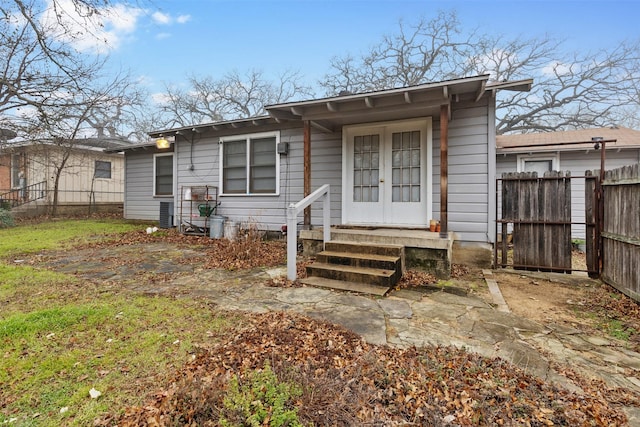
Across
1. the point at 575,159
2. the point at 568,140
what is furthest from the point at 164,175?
the point at 568,140

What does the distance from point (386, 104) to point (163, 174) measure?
8.49 m

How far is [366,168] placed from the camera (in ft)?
20.1

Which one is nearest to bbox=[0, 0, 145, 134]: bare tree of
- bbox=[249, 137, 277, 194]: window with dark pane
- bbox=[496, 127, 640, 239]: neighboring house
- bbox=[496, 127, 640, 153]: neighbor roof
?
bbox=[249, 137, 277, 194]: window with dark pane

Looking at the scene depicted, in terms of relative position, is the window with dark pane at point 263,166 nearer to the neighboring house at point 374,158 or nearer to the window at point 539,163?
the neighboring house at point 374,158

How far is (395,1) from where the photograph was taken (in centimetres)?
1459

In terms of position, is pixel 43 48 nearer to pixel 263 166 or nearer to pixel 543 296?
pixel 263 166

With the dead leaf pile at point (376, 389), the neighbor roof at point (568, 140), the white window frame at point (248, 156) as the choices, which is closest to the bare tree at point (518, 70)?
the neighbor roof at point (568, 140)

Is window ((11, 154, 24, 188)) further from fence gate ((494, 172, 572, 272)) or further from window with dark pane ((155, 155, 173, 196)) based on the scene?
fence gate ((494, 172, 572, 272))

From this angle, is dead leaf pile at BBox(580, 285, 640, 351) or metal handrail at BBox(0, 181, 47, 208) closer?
dead leaf pile at BBox(580, 285, 640, 351)

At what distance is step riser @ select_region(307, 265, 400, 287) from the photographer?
12.9 ft

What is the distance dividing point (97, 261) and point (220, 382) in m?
4.94

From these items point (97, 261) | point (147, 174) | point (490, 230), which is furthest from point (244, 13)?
point (490, 230)

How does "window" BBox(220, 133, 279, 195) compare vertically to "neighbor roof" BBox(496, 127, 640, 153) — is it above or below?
below

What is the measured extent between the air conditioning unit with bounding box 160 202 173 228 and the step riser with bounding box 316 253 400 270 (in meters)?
6.75
